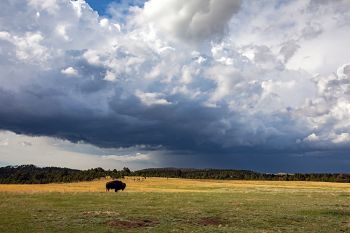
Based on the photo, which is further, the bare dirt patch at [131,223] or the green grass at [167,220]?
the bare dirt patch at [131,223]

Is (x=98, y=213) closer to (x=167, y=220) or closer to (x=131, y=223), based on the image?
(x=131, y=223)

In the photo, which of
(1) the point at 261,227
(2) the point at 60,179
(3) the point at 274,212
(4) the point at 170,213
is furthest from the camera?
(2) the point at 60,179

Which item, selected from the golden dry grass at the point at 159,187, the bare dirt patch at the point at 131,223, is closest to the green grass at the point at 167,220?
the bare dirt patch at the point at 131,223

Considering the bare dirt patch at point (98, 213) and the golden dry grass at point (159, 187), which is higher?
the golden dry grass at point (159, 187)

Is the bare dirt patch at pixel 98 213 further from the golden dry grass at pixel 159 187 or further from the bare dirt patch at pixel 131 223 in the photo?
the golden dry grass at pixel 159 187

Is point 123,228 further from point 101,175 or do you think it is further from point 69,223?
point 101,175

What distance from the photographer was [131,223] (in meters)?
27.7

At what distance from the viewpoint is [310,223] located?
30.8 meters

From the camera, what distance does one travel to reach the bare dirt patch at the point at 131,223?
1061 inches

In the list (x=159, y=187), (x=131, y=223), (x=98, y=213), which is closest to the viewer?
(x=131, y=223)

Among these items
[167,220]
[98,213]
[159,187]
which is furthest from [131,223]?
[159,187]

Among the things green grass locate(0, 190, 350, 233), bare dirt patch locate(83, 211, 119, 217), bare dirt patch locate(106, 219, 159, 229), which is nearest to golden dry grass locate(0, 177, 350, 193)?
bare dirt patch locate(83, 211, 119, 217)

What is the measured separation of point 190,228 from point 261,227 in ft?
15.4

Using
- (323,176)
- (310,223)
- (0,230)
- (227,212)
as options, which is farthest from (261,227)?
(323,176)
